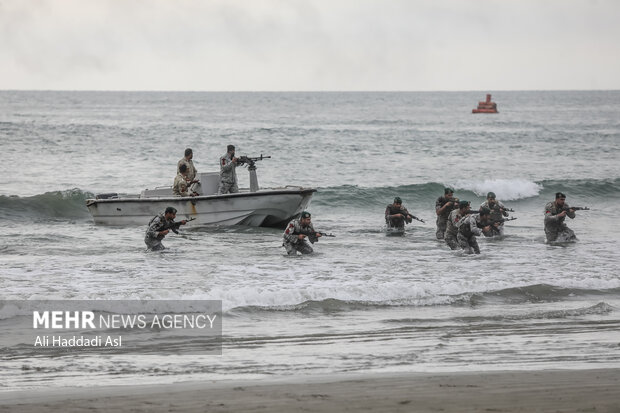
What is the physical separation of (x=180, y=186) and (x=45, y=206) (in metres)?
7.70

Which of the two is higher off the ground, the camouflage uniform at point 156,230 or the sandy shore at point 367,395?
the camouflage uniform at point 156,230

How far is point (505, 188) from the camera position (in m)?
30.0

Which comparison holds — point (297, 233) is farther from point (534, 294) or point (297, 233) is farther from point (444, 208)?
point (534, 294)

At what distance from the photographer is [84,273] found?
14.1 metres

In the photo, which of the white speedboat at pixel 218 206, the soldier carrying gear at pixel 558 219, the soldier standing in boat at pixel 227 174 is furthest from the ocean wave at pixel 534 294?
the soldier standing in boat at pixel 227 174

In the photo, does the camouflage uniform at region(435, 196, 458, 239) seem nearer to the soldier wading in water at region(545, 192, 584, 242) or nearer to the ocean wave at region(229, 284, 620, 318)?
the soldier wading in water at region(545, 192, 584, 242)

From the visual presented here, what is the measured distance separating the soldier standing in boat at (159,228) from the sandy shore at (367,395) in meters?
8.22

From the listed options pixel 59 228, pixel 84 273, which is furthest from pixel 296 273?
pixel 59 228

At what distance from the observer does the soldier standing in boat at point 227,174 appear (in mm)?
18125

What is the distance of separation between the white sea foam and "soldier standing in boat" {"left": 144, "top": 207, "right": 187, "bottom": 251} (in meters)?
15.6

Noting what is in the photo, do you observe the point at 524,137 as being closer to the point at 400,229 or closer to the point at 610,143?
the point at 610,143

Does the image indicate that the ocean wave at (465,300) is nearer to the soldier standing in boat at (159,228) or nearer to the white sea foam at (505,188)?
the soldier standing in boat at (159,228)

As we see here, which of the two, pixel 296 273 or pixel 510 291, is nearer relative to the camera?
pixel 510 291

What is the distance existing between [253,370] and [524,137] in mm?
48849
